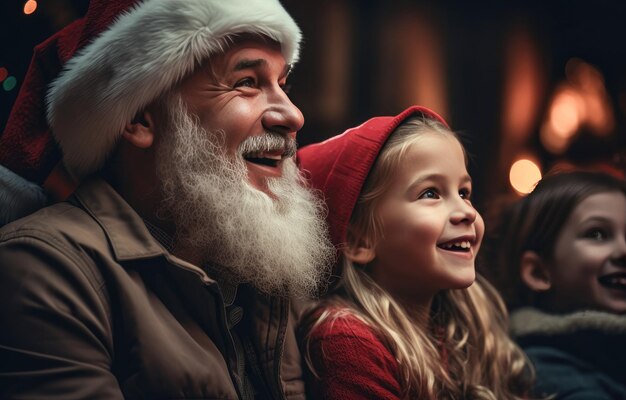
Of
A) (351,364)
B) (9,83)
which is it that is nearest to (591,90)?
(351,364)

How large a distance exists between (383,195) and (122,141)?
32.0 inches

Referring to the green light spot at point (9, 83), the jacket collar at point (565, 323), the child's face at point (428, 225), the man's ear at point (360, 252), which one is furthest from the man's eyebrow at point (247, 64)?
the jacket collar at point (565, 323)

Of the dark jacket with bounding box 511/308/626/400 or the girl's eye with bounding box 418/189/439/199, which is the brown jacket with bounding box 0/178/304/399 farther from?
the dark jacket with bounding box 511/308/626/400

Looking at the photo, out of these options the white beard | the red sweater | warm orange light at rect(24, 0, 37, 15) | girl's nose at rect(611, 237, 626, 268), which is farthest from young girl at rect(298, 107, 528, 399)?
warm orange light at rect(24, 0, 37, 15)

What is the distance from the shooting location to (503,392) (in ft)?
7.27

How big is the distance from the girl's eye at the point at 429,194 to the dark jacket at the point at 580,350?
0.77m

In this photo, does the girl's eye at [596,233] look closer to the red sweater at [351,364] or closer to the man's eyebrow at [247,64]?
the red sweater at [351,364]

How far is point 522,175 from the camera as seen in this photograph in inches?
141

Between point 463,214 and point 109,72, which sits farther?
point 463,214

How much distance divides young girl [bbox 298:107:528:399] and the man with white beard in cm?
13

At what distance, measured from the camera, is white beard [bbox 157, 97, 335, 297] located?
6.21 ft

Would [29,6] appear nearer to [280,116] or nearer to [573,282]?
[280,116]

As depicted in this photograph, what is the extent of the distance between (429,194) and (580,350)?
902 mm

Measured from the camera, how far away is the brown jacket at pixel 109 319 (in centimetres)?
148
